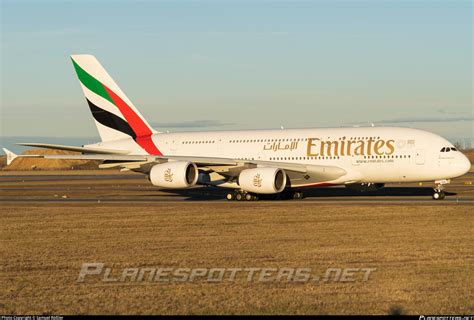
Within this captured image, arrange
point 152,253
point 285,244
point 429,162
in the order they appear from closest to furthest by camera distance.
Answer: point 152,253 → point 285,244 → point 429,162

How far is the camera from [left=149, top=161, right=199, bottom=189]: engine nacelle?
45.8 meters

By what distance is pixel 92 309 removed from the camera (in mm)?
15273

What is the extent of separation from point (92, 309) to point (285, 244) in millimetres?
10499

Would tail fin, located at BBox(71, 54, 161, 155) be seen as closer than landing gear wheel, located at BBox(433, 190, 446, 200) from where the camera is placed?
No

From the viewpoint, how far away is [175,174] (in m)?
45.9

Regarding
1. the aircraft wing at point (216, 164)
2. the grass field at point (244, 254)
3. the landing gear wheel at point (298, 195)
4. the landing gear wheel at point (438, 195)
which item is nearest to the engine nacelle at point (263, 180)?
the aircraft wing at point (216, 164)

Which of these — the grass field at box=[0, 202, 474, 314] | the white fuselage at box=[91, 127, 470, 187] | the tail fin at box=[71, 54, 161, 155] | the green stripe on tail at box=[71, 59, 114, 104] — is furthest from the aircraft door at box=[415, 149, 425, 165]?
the green stripe on tail at box=[71, 59, 114, 104]

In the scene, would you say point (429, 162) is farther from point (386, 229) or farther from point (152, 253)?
point (152, 253)

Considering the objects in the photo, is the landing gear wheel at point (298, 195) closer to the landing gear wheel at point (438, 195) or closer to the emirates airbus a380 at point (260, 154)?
the emirates airbus a380 at point (260, 154)

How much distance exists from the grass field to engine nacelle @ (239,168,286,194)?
460 cm

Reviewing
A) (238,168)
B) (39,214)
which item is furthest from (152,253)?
(238,168)

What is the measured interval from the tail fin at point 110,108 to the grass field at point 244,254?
14216mm

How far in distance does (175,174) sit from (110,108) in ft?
34.7

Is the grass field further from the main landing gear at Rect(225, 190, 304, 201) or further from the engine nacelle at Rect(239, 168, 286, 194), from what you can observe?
the main landing gear at Rect(225, 190, 304, 201)
